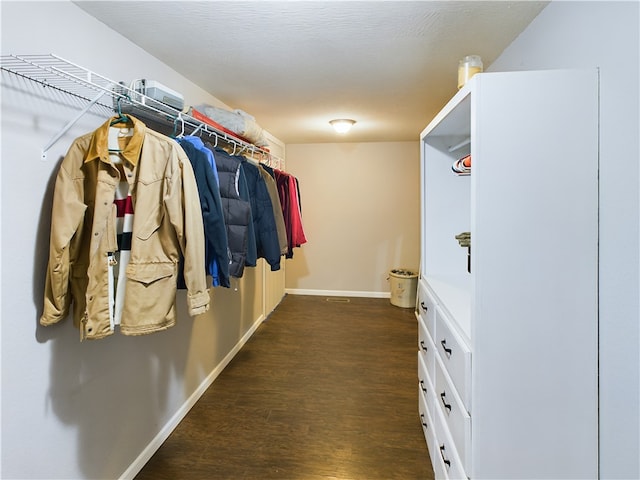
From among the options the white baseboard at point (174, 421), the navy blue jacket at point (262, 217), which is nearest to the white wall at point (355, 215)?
the white baseboard at point (174, 421)

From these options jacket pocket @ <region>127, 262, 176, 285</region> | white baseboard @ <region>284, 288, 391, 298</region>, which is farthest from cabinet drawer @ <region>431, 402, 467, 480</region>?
white baseboard @ <region>284, 288, 391, 298</region>

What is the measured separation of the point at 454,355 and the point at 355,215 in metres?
3.78

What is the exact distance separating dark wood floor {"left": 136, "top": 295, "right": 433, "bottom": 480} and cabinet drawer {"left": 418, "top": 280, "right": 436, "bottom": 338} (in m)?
0.72

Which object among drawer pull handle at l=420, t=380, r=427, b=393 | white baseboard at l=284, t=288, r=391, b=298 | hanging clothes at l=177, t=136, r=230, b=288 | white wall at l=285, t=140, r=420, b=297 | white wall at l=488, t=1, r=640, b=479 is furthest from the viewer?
white baseboard at l=284, t=288, r=391, b=298

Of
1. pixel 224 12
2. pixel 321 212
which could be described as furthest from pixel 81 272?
pixel 321 212

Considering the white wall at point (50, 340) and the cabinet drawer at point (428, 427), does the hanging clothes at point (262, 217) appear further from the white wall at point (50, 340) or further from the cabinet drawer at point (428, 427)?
the cabinet drawer at point (428, 427)

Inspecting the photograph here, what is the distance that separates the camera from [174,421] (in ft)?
6.91

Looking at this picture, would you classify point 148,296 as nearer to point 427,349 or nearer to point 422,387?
point 427,349

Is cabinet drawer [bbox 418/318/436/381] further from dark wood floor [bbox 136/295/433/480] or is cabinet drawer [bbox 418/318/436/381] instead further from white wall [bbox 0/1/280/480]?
white wall [bbox 0/1/280/480]

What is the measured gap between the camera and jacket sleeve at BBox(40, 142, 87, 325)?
1.19 meters

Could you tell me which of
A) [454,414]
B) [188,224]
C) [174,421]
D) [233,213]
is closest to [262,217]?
[233,213]

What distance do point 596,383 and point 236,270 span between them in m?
1.60

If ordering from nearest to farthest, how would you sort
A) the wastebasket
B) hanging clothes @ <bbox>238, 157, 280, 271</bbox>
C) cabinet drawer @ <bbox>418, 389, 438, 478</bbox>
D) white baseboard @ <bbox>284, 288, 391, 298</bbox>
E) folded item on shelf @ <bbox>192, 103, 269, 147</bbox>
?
cabinet drawer @ <bbox>418, 389, 438, 478</bbox> → folded item on shelf @ <bbox>192, 103, 269, 147</bbox> → hanging clothes @ <bbox>238, 157, 280, 271</bbox> → the wastebasket → white baseboard @ <bbox>284, 288, 391, 298</bbox>

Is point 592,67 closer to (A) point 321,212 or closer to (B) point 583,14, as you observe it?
(B) point 583,14
